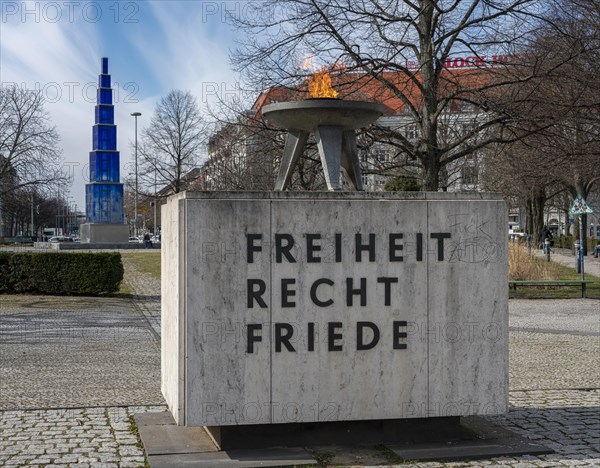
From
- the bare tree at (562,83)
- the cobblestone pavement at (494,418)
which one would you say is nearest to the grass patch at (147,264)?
the bare tree at (562,83)

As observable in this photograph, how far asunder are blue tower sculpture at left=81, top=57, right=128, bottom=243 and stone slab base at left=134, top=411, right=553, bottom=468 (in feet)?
182

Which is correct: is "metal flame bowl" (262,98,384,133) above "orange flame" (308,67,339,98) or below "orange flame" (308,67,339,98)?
below

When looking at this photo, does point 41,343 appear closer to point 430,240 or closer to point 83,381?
point 83,381

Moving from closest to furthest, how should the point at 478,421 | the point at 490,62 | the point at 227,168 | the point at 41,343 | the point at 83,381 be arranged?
the point at 478,421
the point at 83,381
the point at 41,343
the point at 490,62
the point at 227,168

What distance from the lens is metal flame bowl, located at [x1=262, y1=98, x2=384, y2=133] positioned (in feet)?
23.9

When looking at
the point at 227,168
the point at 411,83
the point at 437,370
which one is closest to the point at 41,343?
the point at 437,370

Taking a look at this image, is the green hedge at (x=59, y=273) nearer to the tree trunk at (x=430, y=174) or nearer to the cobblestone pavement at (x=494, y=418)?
the cobblestone pavement at (x=494, y=418)

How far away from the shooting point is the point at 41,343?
12906mm

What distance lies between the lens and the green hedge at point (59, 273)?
21234 millimetres

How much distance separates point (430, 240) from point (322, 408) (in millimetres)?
1564

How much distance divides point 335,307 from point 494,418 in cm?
229

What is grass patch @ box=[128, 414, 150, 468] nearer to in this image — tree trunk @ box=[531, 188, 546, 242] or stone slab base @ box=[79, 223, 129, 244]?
tree trunk @ box=[531, 188, 546, 242]

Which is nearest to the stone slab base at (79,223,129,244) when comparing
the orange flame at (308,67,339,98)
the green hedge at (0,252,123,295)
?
the green hedge at (0,252,123,295)

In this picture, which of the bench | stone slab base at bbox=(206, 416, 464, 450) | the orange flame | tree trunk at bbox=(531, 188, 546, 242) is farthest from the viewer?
tree trunk at bbox=(531, 188, 546, 242)
